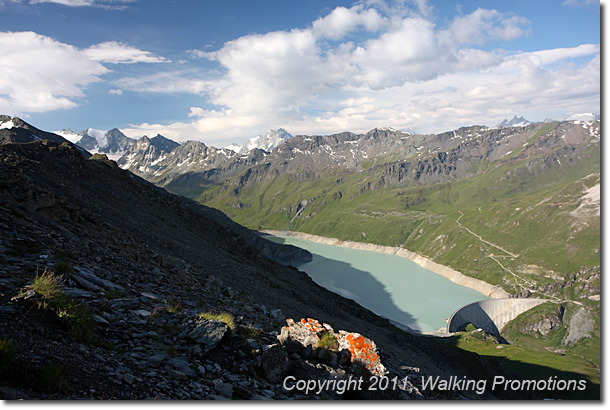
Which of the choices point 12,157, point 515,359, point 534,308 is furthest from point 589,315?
point 12,157

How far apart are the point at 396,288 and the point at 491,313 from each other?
37556 millimetres

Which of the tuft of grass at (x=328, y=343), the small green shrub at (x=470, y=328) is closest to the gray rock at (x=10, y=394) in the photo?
the tuft of grass at (x=328, y=343)

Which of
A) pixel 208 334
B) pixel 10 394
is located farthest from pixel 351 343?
pixel 10 394

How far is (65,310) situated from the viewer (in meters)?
7.37

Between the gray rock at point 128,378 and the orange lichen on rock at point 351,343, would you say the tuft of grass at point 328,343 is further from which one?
the gray rock at point 128,378

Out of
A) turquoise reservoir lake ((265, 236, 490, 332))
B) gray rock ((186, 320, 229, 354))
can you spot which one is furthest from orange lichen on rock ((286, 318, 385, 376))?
turquoise reservoir lake ((265, 236, 490, 332))

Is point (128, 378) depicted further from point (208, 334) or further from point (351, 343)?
point (351, 343)

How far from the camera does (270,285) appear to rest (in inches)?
1272

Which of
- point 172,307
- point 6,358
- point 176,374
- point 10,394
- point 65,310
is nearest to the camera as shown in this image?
point 10,394

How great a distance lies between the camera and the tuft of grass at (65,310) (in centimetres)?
716

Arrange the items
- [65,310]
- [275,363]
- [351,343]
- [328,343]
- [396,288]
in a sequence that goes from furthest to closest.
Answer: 1. [396,288]
2. [351,343]
3. [328,343]
4. [275,363]
5. [65,310]

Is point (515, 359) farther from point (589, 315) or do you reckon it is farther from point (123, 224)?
point (123, 224)

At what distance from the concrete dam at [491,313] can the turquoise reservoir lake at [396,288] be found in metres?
5.87

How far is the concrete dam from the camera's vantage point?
4229 inches
